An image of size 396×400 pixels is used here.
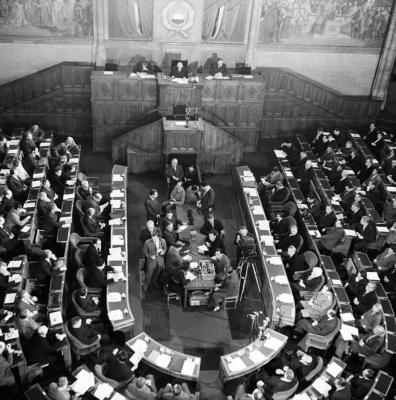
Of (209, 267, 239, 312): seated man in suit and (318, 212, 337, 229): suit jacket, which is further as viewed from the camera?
(318, 212, 337, 229): suit jacket

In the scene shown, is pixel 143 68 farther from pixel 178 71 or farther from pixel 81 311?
pixel 81 311

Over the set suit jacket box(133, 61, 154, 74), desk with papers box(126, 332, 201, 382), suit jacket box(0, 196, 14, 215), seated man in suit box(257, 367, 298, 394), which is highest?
suit jacket box(133, 61, 154, 74)

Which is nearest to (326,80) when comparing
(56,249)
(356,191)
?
(356,191)

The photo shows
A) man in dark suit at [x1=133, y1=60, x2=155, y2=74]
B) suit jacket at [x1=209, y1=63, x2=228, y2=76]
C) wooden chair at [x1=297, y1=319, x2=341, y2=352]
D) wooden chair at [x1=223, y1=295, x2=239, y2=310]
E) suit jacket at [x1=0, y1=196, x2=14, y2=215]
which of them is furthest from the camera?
man in dark suit at [x1=133, y1=60, x2=155, y2=74]

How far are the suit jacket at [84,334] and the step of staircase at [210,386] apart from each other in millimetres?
2305

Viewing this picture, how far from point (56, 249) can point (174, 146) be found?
5.38m

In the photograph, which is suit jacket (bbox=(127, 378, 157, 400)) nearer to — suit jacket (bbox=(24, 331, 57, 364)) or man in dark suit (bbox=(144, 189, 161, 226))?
suit jacket (bbox=(24, 331, 57, 364))

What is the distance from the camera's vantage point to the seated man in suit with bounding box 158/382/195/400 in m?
9.25

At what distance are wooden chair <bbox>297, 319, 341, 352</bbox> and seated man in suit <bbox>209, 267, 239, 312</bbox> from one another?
1.87 m

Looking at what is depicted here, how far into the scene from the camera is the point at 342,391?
9.59 metres

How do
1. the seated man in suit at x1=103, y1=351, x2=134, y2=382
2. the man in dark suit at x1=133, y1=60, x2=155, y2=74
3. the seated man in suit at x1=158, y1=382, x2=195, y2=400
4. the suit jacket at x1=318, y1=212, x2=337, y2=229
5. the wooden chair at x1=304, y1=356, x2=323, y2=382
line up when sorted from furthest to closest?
1. the man in dark suit at x1=133, y1=60, x2=155, y2=74
2. the suit jacket at x1=318, y1=212, x2=337, y2=229
3. the wooden chair at x1=304, y1=356, x2=323, y2=382
4. the seated man in suit at x1=103, y1=351, x2=134, y2=382
5. the seated man in suit at x1=158, y1=382, x2=195, y2=400

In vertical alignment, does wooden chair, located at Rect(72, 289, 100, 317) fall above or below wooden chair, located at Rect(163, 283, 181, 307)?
above

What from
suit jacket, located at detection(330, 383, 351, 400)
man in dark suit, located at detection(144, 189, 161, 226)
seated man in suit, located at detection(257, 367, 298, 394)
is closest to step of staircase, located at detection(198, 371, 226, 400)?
seated man in suit, located at detection(257, 367, 298, 394)

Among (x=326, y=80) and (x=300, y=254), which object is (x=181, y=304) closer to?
(x=300, y=254)
